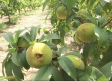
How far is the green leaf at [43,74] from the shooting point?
0.53 metres

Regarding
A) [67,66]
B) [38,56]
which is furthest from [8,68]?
[67,66]

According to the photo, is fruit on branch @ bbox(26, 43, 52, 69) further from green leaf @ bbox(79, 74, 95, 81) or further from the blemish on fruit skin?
green leaf @ bbox(79, 74, 95, 81)

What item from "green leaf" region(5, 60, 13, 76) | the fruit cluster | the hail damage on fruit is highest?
the fruit cluster

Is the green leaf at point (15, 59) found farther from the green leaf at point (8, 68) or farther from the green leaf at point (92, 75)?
the green leaf at point (92, 75)

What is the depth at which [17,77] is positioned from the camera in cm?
68

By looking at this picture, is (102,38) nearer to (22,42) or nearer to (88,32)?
(88,32)

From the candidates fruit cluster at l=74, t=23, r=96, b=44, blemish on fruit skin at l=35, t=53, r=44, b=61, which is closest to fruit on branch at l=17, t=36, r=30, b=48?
blemish on fruit skin at l=35, t=53, r=44, b=61

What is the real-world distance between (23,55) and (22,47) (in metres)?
0.07

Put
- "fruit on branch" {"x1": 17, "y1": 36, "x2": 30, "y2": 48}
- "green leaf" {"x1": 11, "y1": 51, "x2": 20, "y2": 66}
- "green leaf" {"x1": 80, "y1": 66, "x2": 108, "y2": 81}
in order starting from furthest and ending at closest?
1. "fruit on branch" {"x1": 17, "y1": 36, "x2": 30, "y2": 48}
2. "green leaf" {"x1": 11, "y1": 51, "x2": 20, "y2": 66}
3. "green leaf" {"x1": 80, "y1": 66, "x2": 108, "y2": 81}

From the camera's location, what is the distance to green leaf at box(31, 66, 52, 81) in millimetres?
527

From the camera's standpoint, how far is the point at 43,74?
55cm

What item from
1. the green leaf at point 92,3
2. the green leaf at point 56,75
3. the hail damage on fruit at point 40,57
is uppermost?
the green leaf at point 92,3

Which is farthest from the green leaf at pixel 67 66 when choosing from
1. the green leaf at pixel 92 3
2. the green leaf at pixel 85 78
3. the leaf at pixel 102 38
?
the green leaf at pixel 92 3

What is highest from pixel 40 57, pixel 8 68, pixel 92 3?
pixel 92 3
